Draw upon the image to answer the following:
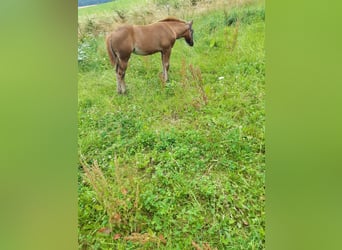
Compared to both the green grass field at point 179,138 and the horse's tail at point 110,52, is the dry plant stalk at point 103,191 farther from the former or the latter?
the horse's tail at point 110,52

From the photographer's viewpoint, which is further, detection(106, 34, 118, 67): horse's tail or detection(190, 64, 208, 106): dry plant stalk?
detection(106, 34, 118, 67): horse's tail

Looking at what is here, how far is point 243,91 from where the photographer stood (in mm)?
1853

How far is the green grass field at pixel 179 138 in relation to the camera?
5.85 ft

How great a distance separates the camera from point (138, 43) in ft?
6.68

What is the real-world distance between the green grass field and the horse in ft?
0.13

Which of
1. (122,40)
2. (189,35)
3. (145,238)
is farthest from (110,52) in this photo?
(145,238)

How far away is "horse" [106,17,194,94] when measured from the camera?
6.55 ft

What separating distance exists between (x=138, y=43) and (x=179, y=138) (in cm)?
61

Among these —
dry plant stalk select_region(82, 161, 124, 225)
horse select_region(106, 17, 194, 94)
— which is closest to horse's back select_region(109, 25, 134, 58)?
horse select_region(106, 17, 194, 94)

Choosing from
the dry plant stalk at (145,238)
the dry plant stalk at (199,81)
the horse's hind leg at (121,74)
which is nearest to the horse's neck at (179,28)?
the dry plant stalk at (199,81)

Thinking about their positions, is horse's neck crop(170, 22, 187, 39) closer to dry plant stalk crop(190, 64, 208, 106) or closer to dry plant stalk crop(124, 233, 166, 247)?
dry plant stalk crop(190, 64, 208, 106)
